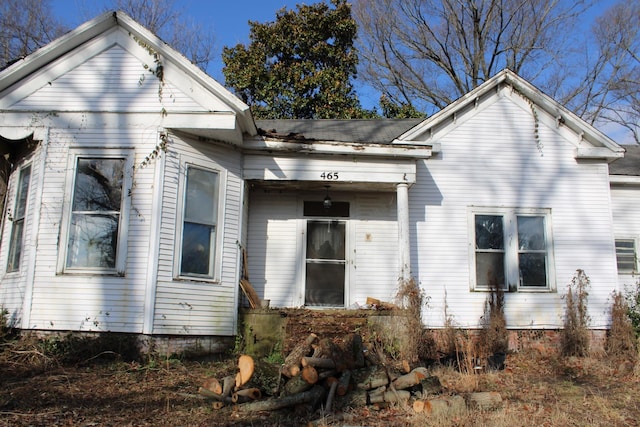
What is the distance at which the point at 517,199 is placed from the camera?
1081 centimetres

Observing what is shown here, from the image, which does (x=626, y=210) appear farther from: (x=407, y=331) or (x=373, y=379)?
(x=373, y=379)

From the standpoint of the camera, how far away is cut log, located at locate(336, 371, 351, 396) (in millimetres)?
6246

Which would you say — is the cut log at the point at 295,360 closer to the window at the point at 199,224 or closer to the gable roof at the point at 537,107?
the window at the point at 199,224

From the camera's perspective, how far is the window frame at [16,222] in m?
8.77

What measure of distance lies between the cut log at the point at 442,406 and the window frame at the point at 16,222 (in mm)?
6601

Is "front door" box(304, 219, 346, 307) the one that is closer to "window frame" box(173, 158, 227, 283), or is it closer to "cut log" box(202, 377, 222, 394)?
"window frame" box(173, 158, 227, 283)

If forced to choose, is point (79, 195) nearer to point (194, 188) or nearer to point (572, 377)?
point (194, 188)

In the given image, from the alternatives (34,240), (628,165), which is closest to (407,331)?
(34,240)

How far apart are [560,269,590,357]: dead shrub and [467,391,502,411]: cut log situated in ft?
13.9

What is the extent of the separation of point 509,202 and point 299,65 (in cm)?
1475

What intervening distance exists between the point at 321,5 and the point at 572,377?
19598mm

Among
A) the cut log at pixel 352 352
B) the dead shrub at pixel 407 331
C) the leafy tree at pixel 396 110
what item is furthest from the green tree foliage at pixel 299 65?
the cut log at pixel 352 352

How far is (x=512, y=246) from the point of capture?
10578mm

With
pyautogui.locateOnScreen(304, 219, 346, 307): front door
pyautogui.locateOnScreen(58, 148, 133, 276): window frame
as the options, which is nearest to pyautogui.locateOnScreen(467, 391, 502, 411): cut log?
pyautogui.locateOnScreen(304, 219, 346, 307): front door
